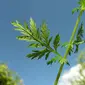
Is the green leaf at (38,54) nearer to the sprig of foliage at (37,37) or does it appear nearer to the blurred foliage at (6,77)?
the sprig of foliage at (37,37)

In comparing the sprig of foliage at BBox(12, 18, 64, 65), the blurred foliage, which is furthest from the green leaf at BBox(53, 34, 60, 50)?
the blurred foliage

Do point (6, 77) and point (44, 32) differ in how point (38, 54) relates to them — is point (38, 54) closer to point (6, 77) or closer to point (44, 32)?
point (44, 32)

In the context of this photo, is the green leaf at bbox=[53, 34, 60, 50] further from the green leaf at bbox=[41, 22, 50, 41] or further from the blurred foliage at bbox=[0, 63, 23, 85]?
the blurred foliage at bbox=[0, 63, 23, 85]

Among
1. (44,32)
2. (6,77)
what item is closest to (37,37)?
(44,32)

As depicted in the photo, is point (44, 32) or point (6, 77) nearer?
point (44, 32)

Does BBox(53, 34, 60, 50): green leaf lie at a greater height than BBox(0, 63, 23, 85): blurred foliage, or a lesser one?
lesser

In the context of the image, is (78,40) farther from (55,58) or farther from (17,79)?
(17,79)

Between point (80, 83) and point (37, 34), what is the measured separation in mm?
40213

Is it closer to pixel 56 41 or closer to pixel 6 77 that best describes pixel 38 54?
pixel 56 41

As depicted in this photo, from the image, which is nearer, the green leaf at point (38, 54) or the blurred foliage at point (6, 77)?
the green leaf at point (38, 54)

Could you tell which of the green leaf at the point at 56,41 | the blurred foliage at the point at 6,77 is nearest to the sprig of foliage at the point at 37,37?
the green leaf at the point at 56,41

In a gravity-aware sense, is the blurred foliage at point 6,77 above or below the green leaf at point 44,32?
above

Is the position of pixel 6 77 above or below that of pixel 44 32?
above

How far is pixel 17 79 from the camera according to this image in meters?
24.5
